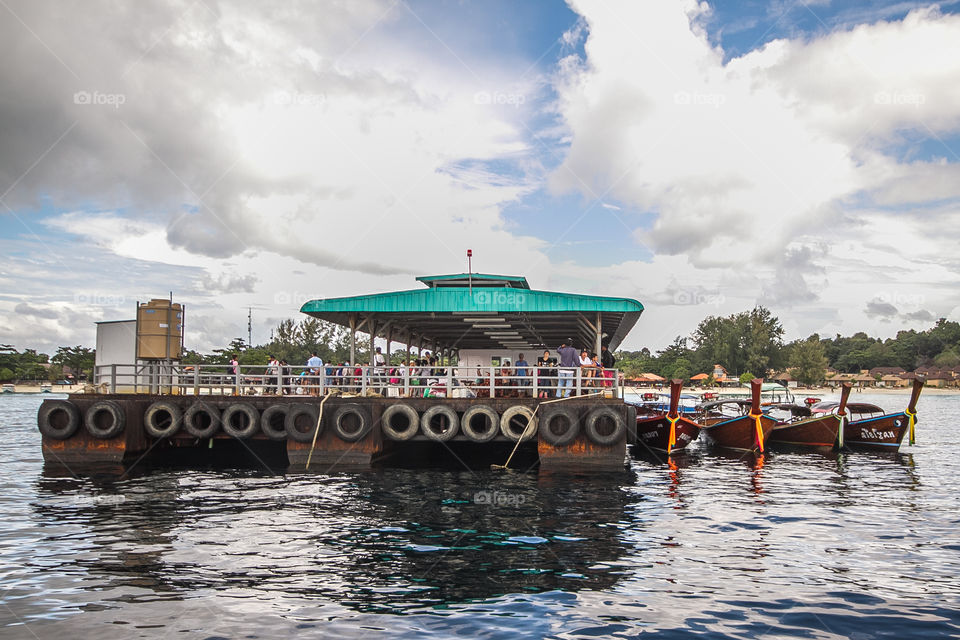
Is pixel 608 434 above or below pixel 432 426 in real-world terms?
below

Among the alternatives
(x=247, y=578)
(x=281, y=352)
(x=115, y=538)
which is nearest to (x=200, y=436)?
(x=115, y=538)

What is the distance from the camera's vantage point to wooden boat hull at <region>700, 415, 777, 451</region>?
29.7 meters

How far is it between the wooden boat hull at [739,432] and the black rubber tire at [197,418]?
20280 millimetres

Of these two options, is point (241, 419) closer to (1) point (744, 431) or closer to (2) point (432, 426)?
(2) point (432, 426)

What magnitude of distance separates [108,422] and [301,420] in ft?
18.2

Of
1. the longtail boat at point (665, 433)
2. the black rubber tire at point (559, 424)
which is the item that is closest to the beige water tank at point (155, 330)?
the black rubber tire at point (559, 424)

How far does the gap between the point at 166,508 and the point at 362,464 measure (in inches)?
248

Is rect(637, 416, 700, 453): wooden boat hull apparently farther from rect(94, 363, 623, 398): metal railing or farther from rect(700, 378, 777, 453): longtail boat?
rect(94, 363, 623, 398): metal railing

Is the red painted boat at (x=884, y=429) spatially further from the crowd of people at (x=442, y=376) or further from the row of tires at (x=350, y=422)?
the row of tires at (x=350, y=422)

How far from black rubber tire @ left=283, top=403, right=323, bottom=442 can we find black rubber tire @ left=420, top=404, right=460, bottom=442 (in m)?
2.99

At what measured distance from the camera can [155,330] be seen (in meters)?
22.4

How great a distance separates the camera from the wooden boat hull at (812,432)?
31.1m

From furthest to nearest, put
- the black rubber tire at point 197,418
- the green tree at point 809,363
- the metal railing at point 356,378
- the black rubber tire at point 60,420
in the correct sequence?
the green tree at point 809,363 → the metal railing at point 356,378 → the black rubber tire at point 197,418 → the black rubber tire at point 60,420

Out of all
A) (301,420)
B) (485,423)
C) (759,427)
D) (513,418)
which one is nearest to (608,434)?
(513,418)
